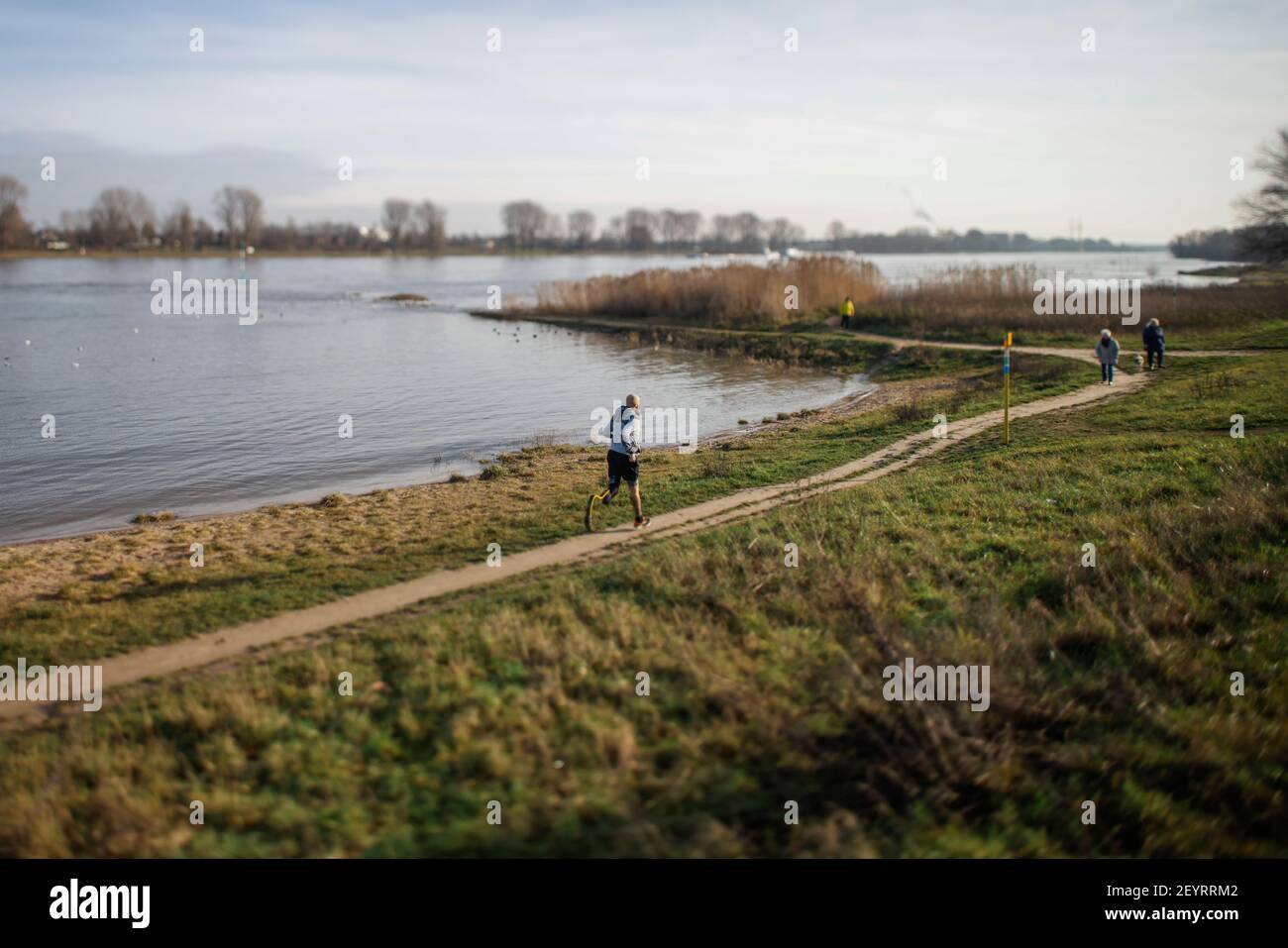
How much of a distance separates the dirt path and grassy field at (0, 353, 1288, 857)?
1.80 ft

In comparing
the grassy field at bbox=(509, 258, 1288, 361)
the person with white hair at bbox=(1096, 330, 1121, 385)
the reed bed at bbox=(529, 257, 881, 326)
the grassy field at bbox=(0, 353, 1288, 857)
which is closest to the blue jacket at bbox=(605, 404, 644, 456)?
the grassy field at bbox=(0, 353, 1288, 857)

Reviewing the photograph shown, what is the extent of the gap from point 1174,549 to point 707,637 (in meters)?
7.28

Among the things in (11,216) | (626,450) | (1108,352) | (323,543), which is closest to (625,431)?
(626,450)

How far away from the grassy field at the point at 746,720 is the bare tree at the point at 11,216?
185m

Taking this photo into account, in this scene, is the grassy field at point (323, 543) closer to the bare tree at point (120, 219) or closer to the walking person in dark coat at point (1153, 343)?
the walking person in dark coat at point (1153, 343)

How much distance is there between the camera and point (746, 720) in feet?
28.1

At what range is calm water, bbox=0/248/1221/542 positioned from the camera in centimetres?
2228

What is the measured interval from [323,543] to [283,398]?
21.8m

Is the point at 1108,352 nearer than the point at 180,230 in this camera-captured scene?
Yes

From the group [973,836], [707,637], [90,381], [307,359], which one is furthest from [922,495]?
[307,359]

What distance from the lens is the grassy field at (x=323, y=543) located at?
1181 centimetres

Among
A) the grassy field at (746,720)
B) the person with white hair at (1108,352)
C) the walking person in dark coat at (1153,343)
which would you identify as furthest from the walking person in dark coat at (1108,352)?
the grassy field at (746,720)

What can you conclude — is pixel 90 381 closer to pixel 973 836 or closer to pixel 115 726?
pixel 115 726

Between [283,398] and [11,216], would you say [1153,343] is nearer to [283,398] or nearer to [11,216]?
[283,398]
